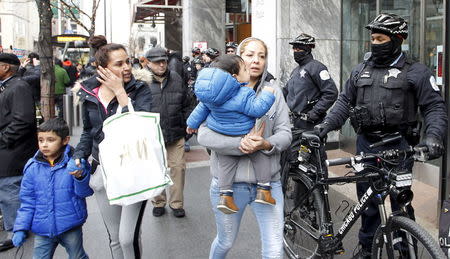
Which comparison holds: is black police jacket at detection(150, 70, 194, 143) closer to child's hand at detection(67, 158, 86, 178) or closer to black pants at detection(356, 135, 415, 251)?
child's hand at detection(67, 158, 86, 178)

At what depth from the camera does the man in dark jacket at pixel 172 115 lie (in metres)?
5.90

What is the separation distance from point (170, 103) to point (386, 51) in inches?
113

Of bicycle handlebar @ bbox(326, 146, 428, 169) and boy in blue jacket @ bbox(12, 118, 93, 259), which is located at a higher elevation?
bicycle handlebar @ bbox(326, 146, 428, 169)

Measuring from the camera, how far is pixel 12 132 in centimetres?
499

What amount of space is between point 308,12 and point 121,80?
6554 millimetres

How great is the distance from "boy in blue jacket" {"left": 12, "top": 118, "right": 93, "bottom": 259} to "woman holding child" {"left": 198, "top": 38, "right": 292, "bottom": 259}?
1000 millimetres

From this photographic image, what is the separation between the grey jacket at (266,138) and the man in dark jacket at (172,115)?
8.24ft

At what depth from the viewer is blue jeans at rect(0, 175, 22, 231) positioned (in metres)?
5.21

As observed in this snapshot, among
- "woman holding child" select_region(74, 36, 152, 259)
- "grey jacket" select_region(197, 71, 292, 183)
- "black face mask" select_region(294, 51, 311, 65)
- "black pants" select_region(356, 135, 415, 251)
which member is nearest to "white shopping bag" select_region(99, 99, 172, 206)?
"woman holding child" select_region(74, 36, 152, 259)

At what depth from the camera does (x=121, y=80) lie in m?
3.56

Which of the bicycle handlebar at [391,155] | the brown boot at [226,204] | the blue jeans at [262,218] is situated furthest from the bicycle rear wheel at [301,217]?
the brown boot at [226,204]

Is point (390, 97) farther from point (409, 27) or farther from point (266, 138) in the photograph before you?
point (409, 27)

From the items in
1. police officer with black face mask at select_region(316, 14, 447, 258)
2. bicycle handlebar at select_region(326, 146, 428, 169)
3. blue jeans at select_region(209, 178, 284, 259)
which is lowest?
blue jeans at select_region(209, 178, 284, 259)

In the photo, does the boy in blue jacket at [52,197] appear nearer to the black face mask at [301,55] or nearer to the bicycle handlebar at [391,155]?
the bicycle handlebar at [391,155]
